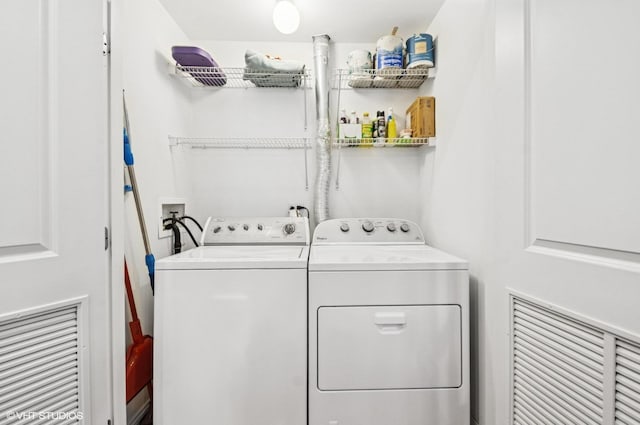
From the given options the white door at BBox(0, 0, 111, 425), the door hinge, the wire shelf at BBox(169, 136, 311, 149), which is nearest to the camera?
the white door at BBox(0, 0, 111, 425)

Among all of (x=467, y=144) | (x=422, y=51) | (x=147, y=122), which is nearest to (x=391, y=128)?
(x=422, y=51)

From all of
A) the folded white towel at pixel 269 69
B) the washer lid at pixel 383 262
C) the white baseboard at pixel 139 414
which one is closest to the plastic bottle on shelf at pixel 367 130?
the folded white towel at pixel 269 69

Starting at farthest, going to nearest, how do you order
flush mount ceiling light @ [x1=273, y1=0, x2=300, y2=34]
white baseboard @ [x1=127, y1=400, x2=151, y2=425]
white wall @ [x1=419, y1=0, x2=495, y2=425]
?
flush mount ceiling light @ [x1=273, y1=0, x2=300, y2=34]
white baseboard @ [x1=127, y1=400, x2=151, y2=425]
white wall @ [x1=419, y1=0, x2=495, y2=425]

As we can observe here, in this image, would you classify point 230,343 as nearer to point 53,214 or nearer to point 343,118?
point 53,214

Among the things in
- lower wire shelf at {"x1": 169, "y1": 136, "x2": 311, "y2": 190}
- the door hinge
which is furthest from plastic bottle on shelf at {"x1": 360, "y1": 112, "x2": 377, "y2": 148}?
the door hinge

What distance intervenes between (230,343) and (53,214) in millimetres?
840

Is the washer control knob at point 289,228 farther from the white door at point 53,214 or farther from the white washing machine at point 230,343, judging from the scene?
the white door at point 53,214

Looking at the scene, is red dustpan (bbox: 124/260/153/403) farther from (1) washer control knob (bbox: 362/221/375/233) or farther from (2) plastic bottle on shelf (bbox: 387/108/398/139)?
(2) plastic bottle on shelf (bbox: 387/108/398/139)

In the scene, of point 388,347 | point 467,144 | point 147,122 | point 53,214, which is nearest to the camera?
point 53,214

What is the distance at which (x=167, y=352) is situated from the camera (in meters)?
1.25

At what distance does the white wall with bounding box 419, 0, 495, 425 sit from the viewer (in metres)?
1.24

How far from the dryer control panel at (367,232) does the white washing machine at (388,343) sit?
61cm

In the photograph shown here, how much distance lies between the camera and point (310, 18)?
1.87 m

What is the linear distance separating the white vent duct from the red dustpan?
1.24 metres
